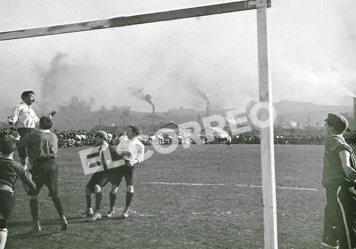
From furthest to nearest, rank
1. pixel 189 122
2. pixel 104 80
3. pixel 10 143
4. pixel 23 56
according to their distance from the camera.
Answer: pixel 23 56 < pixel 104 80 < pixel 189 122 < pixel 10 143

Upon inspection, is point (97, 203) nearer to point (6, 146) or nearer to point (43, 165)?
point (43, 165)

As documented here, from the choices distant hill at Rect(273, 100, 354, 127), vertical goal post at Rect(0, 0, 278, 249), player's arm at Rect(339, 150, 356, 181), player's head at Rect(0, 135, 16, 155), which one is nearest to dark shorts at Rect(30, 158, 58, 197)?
player's head at Rect(0, 135, 16, 155)

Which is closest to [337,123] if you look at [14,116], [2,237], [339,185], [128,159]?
[339,185]

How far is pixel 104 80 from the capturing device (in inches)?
142

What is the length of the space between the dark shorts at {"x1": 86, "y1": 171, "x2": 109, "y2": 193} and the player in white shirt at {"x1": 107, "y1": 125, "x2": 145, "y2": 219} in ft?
0.30

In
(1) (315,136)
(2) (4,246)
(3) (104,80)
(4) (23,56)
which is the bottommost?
(2) (4,246)

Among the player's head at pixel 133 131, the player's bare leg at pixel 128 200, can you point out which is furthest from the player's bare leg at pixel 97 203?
the player's head at pixel 133 131

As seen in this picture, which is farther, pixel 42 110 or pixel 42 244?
pixel 42 110

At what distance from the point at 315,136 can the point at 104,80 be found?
2.36 meters

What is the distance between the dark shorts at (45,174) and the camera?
3.44m

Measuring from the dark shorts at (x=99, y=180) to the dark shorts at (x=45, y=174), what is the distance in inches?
16.7

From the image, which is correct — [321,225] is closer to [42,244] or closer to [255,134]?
[255,134]

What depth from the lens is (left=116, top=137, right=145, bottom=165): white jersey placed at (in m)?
3.69

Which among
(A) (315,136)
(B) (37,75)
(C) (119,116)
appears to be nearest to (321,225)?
(A) (315,136)
